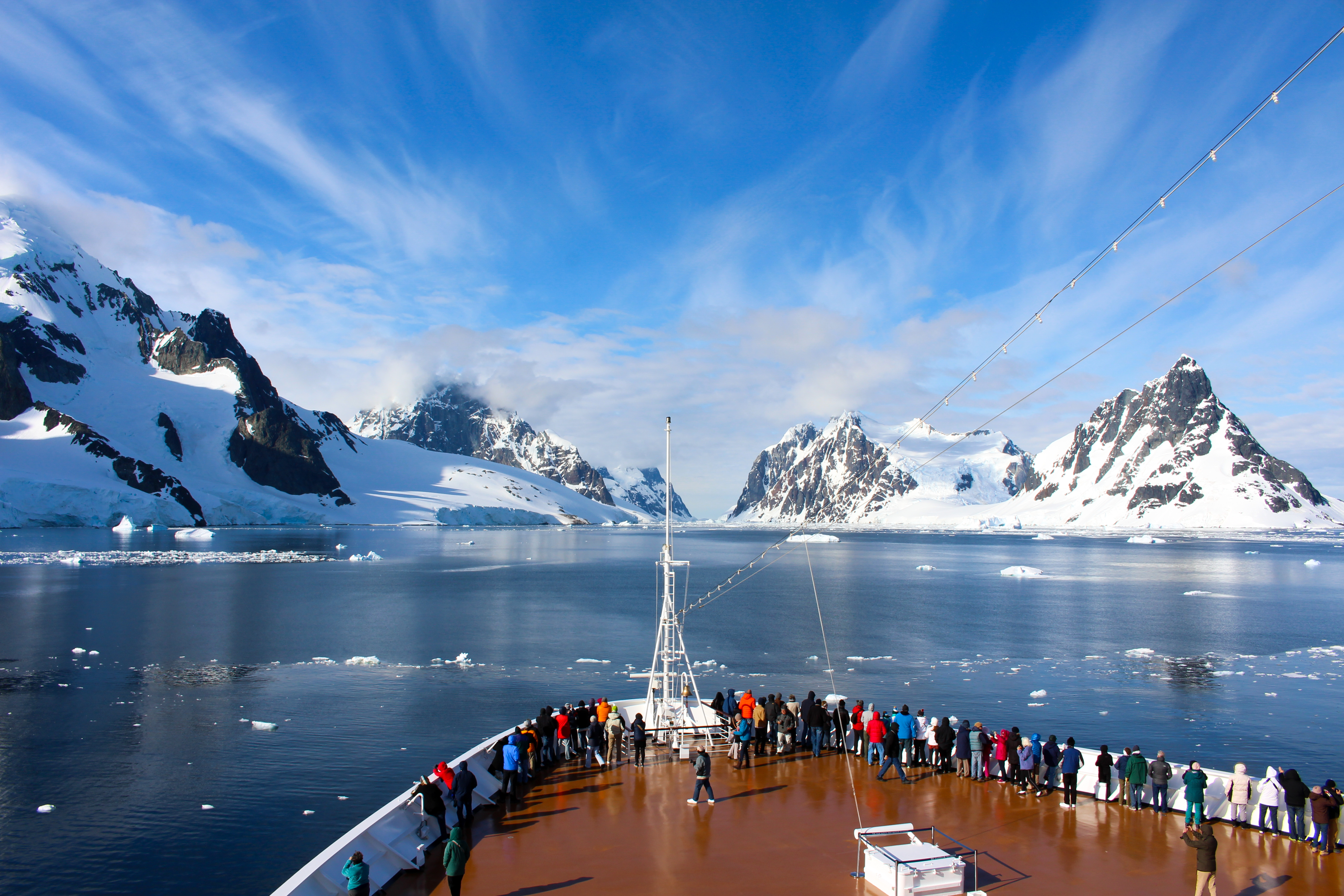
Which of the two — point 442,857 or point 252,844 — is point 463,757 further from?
point 252,844

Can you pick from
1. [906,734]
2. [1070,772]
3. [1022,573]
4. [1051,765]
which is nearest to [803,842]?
[906,734]

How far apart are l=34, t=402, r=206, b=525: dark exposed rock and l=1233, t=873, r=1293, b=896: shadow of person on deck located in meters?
163

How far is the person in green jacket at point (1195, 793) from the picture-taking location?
13.5m

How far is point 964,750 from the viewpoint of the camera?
54.6 feet

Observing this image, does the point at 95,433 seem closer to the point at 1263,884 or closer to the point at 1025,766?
the point at 1025,766

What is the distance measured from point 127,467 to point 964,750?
166 metres

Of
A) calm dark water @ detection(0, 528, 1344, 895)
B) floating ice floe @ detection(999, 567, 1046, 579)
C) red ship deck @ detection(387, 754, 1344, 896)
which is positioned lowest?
calm dark water @ detection(0, 528, 1344, 895)

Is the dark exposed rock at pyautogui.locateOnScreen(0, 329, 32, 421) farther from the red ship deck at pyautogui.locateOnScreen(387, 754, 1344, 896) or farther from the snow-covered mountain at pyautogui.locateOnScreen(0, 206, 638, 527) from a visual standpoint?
the red ship deck at pyautogui.locateOnScreen(387, 754, 1344, 896)

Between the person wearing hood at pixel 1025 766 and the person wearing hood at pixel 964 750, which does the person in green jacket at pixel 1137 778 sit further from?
the person wearing hood at pixel 964 750

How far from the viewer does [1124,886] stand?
460 inches

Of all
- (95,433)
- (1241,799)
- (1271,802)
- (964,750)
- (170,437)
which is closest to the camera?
(1271,802)

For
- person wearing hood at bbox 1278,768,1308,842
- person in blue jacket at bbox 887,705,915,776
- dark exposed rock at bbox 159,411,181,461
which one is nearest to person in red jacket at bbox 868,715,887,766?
person in blue jacket at bbox 887,705,915,776

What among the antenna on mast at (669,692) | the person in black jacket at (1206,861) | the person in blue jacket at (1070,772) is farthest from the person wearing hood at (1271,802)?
the antenna on mast at (669,692)

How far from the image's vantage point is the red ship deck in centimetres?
1185
